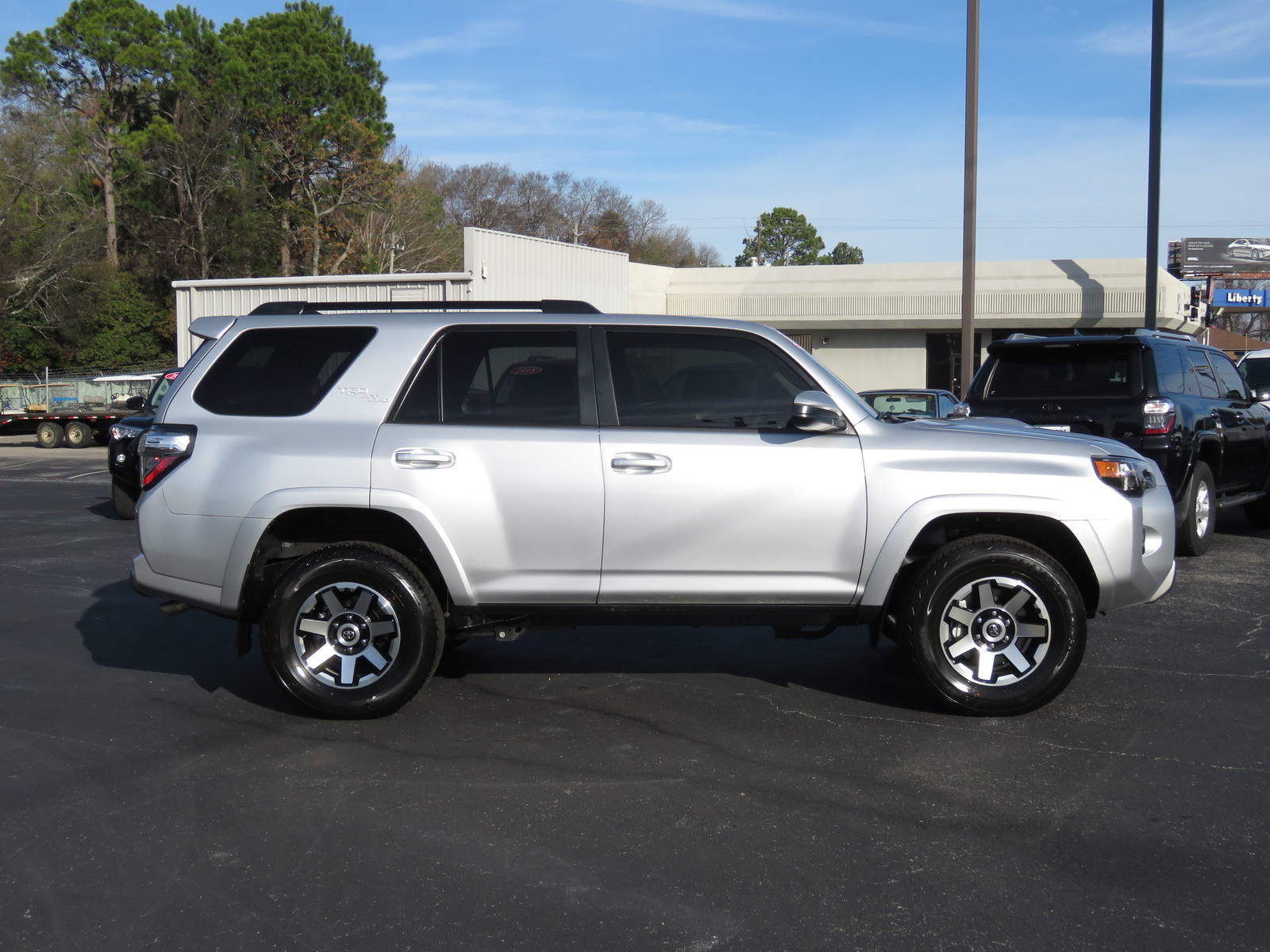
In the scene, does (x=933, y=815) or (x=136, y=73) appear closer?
(x=933, y=815)

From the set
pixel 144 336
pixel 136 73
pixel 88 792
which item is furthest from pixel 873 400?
pixel 136 73

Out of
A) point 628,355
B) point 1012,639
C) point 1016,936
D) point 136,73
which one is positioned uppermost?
point 136,73

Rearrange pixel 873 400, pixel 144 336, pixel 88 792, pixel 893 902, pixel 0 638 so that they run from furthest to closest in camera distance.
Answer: pixel 144 336 < pixel 873 400 < pixel 0 638 < pixel 88 792 < pixel 893 902

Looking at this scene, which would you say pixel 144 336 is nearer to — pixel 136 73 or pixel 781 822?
pixel 136 73

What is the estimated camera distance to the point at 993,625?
561cm

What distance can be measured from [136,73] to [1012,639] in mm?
52285

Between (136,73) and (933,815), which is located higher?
(136,73)

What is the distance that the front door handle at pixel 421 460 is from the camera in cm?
552

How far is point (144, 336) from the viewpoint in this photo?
4662 cm

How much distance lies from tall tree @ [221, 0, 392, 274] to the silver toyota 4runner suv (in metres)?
44.7

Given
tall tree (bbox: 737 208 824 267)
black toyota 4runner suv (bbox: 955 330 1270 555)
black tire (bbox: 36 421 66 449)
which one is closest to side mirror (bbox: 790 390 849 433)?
black toyota 4runner suv (bbox: 955 330 1270 555)

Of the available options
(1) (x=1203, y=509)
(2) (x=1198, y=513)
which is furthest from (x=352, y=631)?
(1) (x=1203, y=509)

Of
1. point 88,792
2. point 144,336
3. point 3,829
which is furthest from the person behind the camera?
point 144,336

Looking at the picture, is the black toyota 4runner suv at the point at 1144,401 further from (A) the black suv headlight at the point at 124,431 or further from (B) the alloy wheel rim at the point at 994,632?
(A) the black suv headlight at the point at 124,431
